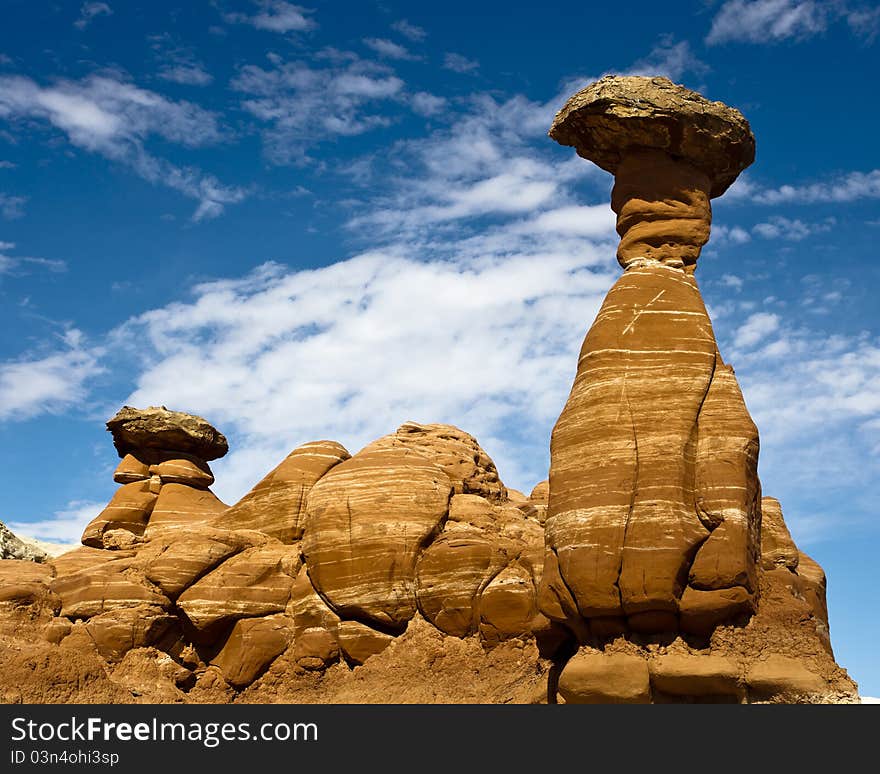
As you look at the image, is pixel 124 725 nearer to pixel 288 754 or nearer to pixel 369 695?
pixel 288 754

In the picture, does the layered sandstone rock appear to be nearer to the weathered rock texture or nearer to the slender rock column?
the weathered rock texture

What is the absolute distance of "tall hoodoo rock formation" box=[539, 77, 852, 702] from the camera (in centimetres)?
1828

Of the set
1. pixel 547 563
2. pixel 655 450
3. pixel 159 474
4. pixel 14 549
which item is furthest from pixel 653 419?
pixel 159 474

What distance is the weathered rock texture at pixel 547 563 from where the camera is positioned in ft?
60.4

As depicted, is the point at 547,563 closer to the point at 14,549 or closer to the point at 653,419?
the point at 653,419

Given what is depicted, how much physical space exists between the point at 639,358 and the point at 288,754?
9024 millimetres

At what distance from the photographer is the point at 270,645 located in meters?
24.5

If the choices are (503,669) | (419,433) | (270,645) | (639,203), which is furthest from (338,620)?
(639,203)

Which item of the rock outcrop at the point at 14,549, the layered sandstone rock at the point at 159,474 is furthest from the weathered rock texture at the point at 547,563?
the layered sandstone rock at the point at 159,474

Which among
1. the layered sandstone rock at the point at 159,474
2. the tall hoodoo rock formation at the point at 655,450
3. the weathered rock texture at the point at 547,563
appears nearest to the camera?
the tall hoodoo rock formation at the point at 655,450

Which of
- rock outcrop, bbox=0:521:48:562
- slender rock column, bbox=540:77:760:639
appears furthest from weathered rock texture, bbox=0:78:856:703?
rock outcrop, bbox=0:521:48:562

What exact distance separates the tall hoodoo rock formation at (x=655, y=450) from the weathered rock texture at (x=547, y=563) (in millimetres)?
40

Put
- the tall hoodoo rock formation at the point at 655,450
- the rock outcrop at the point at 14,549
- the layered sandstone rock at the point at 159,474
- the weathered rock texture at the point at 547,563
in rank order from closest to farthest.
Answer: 1. the tall hoodoo rock formation at the point at 655,450
2. the weathered rock texture at the point at 547,563
3. the rock outcrop at the point at 14,549
4. the layered sandstone rock at the point at 159,474

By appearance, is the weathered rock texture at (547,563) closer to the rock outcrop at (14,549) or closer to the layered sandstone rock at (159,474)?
the rock outcrop at (14,549)
